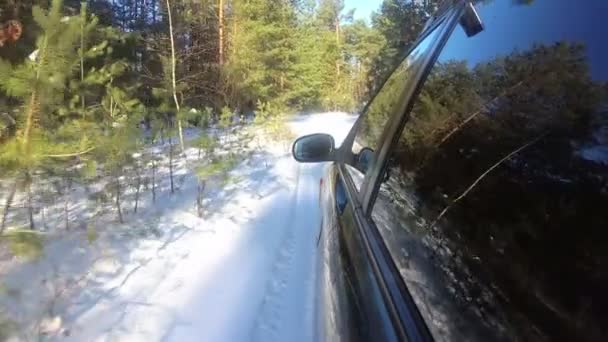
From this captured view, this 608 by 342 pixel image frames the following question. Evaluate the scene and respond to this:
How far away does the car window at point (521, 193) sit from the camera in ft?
1.92

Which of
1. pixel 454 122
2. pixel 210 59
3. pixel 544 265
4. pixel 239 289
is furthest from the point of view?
pixel 210 59

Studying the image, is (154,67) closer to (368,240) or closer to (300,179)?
(300,179)

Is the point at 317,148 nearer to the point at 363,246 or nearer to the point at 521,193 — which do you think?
the point at 363,246

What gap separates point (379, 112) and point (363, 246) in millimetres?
980

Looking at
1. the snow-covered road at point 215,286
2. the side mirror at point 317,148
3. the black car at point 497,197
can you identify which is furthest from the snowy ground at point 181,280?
the black car at point 497,197

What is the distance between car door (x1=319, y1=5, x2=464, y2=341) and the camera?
35.9 inches

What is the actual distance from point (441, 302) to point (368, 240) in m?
0.51

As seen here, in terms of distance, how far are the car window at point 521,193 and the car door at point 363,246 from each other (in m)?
0.07

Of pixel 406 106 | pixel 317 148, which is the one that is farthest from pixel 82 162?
pixel 406 106

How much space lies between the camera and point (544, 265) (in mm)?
613

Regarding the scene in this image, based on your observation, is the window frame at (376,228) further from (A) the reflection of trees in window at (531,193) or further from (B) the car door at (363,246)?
(A) the reflection of trees in window at (531,193)

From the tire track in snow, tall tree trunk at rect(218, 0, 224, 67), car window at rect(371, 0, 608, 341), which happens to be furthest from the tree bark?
tall tree trunk at rect(218, 0, 224, 67)

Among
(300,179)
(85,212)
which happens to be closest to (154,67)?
(300,179)

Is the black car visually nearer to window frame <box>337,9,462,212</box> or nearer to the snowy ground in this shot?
window frame <box>337,9,462,212</box>
